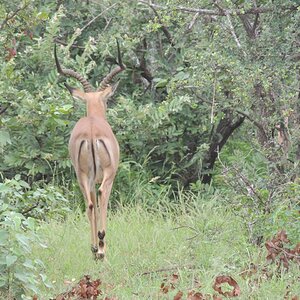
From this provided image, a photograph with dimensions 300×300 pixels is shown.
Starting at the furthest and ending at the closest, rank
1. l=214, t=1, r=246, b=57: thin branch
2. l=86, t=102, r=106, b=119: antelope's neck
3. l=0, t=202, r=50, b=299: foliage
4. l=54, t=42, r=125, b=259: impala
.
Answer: l=86, t=102, r=106, b=119: antelope's neck → l=214, t=1, r=246, b=57: thin branch → l=54, t=42, r=125, b=259: impala → l=0, t=202, r=50, b=299: foliage

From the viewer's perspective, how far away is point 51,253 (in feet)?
25.0

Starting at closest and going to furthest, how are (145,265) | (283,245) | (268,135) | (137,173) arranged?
(283,245) < (145,265) < (268,135) < (137,173)

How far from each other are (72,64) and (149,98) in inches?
45.3

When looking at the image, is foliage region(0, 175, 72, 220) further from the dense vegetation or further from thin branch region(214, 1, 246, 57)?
thin branch region(214, 1, 246, 57)

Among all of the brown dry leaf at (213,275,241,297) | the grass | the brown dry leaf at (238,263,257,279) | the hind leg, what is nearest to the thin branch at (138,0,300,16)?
the hind leg

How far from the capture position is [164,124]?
11211mm

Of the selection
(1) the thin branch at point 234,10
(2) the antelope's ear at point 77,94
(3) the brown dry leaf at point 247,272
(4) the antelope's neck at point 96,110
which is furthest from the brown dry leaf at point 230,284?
(2) the antelope's ear at point 77,94

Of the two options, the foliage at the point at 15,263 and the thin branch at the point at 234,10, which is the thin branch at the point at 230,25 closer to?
the thin branch at the point at 234,10

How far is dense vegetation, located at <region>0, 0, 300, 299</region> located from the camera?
7.33 m

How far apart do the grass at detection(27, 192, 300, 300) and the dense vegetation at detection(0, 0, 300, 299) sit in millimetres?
27

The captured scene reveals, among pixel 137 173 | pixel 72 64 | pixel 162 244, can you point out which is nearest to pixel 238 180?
pixel 162 244

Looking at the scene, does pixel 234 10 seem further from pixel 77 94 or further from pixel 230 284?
pixel 230 284

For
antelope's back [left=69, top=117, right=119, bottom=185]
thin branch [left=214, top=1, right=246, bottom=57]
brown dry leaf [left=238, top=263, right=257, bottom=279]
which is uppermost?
thin branch [left=214, top=1, right=246, bottom=57]

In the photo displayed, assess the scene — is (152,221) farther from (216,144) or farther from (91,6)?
(91,6)
